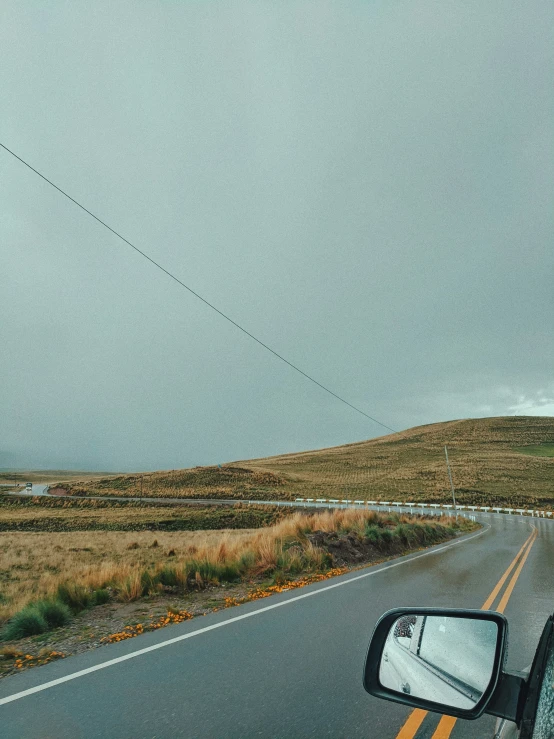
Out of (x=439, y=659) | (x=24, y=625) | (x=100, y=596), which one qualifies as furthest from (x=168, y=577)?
(x=439, y=659)

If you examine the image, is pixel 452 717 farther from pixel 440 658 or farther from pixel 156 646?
pixel 156 646

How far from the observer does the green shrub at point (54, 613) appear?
845cm

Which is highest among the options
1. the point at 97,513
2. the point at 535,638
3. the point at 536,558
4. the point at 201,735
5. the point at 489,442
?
the point at 489,442

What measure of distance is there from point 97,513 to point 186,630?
45.7 m

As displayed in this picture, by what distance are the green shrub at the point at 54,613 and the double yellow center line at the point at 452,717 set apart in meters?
6.13

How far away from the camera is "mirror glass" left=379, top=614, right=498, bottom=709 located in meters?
2.20

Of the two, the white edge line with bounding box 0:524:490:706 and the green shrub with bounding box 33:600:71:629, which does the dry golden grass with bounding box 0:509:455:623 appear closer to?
the green shrub with bounding box 33:600:71:629

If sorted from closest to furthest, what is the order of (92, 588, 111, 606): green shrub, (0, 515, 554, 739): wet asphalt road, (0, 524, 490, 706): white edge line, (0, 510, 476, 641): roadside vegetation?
(0, 515, 554, 739): wet asphalt road < (0, 524, 490, 706): white edge line < (0, 510, 476, 641): roadside vegetation < (92, 588, 111, 606): green shrub

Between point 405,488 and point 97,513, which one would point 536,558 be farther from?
point 405,488

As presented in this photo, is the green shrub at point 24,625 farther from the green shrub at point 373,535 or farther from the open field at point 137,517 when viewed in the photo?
the open field at point 137,517

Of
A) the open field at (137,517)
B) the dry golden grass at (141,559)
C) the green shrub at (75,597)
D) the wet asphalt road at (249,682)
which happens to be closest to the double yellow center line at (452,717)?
the wet asphalt road at (249,682)

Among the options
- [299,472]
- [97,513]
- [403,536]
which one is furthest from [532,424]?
[403,536]

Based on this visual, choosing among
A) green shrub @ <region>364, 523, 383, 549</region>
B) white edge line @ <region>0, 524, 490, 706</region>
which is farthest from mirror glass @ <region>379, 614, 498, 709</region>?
green shrub @ <region>364, 523, 383, 549</region>

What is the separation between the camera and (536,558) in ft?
53.4
